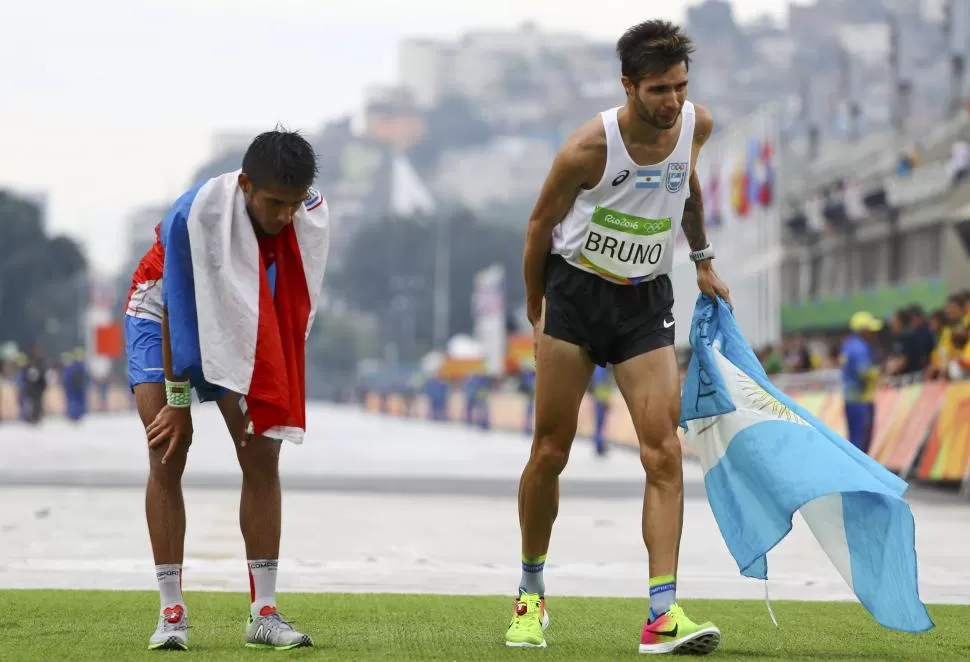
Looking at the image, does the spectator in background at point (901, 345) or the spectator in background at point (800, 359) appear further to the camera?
the spectator in background at point (800, 359)

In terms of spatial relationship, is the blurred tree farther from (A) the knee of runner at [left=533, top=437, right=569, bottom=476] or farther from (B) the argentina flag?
(A) the knee of runner at [left=533, top=437, right=569, bottom=476]

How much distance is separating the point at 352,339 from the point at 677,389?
16049 centimetres

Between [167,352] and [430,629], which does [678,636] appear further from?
[167,352]

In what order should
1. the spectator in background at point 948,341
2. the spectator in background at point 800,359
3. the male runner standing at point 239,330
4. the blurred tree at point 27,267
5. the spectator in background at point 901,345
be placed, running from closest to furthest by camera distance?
the male runner standing at point 239,330
the spectator in background at point 948,341
the spectator in background at point 901,345
the spectator in background at point 800,359
the blurred tree at point 27,267

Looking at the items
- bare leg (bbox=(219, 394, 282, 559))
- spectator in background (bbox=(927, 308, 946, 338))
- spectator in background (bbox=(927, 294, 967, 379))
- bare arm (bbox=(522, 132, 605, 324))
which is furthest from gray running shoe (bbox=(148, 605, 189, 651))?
spectator in background (bbox=(927, 308, 946, 338))

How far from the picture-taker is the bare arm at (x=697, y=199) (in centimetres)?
649

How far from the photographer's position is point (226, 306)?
6.14 metres

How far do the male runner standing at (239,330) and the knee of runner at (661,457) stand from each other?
1123mm

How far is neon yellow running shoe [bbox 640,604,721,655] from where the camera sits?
19.6ft

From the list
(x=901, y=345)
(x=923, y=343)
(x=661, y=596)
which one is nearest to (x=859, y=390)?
(x=901, y=345)

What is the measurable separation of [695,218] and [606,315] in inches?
24.2

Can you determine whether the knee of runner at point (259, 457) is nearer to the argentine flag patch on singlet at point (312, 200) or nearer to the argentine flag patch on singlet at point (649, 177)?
the argentine flag patch on singlet at point (312, 200)

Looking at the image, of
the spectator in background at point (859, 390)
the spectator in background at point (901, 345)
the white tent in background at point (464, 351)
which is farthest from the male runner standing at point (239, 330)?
the white tent in background at point (464, 351)

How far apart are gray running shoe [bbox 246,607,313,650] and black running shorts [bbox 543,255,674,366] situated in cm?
130
